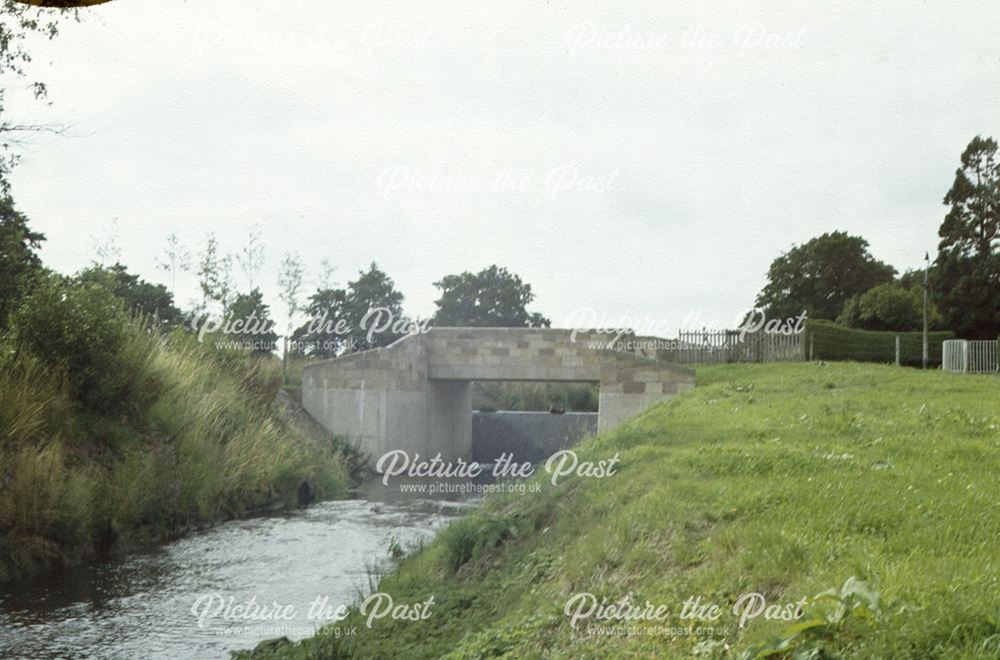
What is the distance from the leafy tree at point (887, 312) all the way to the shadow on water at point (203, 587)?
95.5 ft

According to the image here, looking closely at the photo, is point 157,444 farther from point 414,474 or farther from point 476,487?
point 414,474

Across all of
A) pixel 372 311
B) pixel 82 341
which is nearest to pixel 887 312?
pixel 372 311

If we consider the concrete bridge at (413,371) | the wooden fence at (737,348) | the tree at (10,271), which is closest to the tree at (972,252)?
the wooden fence at (737,348)

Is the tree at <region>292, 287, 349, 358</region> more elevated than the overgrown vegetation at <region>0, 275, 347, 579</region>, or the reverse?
the tree at <region>292, 287, 349, 358</region>

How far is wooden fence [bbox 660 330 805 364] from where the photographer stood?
32.2 meters

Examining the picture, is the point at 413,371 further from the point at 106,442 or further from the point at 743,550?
the point at 743,550

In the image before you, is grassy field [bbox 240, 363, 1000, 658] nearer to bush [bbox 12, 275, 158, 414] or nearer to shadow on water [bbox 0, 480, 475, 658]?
shadow on water [bbox 0, 480, 475, 658]

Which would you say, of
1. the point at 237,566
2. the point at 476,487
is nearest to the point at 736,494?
the point at 237,566

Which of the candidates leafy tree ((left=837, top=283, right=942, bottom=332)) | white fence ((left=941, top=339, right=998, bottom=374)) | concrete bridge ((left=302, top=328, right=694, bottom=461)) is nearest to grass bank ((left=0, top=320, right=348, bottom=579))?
concrete bridge ((left=302, top=328, right=694, bottom=461))

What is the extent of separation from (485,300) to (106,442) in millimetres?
44960

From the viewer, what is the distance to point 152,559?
535 inches

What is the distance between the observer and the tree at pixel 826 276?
52.4 metres

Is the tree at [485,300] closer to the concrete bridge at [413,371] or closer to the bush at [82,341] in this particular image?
the concrete bridge at [413,371]

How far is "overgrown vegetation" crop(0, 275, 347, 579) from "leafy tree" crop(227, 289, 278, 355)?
362 inches
